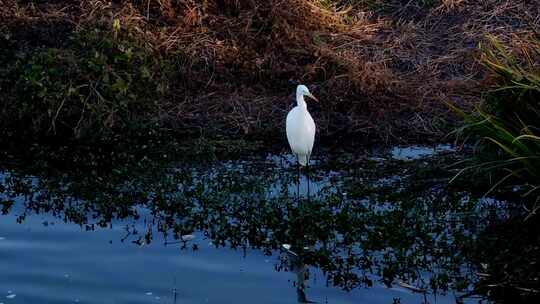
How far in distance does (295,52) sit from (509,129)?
391cm

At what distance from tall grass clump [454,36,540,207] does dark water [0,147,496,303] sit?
367mm

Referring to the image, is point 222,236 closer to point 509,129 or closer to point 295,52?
point 509,129

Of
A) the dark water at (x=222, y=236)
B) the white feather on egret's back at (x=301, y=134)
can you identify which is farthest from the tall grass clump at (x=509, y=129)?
the white feather on egret's back at (x=301, y=134)

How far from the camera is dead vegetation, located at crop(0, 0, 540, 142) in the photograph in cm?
1057

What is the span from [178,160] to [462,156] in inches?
108

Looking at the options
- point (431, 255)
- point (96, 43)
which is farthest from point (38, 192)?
point (431, 255)

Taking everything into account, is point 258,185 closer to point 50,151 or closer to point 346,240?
point 346,240

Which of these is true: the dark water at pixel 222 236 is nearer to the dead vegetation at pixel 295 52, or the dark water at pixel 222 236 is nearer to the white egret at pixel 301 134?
the white egret at pixel 301 134

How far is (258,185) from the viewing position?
8.72m

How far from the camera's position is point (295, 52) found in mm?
11516

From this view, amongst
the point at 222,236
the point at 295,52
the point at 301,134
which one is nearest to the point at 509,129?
the point at 301,134

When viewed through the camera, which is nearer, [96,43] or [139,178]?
[139,178]

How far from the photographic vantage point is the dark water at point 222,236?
6.79 m

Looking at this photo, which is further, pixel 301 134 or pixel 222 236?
pixel 301 134
